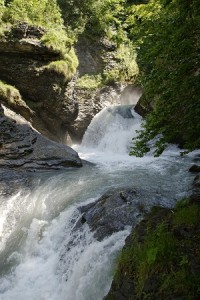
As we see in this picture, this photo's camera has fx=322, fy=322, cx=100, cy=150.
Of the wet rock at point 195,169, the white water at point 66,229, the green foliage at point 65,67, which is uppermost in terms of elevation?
the green foliage at point 65,67

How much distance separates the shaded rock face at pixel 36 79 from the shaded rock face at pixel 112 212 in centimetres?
921

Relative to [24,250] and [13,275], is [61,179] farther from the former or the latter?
[13,275]

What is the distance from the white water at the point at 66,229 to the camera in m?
6.80

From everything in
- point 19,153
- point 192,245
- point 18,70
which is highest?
point 18,70

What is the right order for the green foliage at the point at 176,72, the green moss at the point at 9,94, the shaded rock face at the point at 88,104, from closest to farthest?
1. the green foliage at the point at 176,72
2. the green moss at the point at 9,94
3. the shaded rock face at the point at 88,104

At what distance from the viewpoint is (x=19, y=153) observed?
13.5m

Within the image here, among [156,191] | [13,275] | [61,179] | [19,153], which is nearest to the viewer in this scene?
[13,275]

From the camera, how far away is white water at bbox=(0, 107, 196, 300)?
268 inches

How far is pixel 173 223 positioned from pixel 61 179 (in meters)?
6.70

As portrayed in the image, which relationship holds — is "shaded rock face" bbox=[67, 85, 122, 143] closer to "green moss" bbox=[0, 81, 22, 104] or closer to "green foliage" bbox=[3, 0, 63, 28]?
"green moss" bbox=[0, 81, 22, 104]

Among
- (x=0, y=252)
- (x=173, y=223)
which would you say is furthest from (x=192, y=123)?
(x=0, y=252)

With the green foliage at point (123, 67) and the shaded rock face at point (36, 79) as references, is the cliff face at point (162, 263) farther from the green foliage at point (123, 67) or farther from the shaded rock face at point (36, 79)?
the green foliage at point (123, 67)

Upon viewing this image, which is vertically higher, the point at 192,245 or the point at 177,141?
the point at 177,141

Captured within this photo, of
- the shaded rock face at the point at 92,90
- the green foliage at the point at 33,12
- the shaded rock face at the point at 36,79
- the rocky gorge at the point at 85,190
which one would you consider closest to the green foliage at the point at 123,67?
the shaded rock face at the point at 92,90
